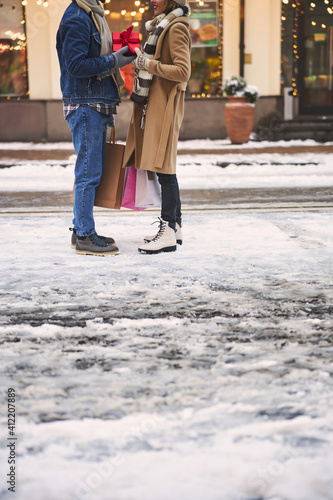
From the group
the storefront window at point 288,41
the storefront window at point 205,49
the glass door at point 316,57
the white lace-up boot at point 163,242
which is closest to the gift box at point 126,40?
the white lace-up boot at point 163,242

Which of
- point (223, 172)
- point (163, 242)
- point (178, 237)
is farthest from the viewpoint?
point (223, 172)

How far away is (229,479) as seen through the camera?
7.87 feet

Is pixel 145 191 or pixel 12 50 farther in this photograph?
pixel 12 50

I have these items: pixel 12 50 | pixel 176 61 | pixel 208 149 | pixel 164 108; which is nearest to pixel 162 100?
pixel 164 108

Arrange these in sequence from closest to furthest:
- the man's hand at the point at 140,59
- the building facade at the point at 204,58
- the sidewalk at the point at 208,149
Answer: the man's hand at the point at 140,59 → the sidewalk at the point at 208,149 → the building facade at the point at 204,58

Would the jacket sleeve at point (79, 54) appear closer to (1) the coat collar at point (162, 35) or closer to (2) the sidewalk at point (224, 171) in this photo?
(1) the coat collar at point (162, 35)

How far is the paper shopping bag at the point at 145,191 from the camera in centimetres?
585

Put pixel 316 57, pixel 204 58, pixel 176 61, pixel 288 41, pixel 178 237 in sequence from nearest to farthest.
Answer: pixel 176 61 → pixel 178 237 → pixel 204 58 → pixel 288 41 → pixel 316 57

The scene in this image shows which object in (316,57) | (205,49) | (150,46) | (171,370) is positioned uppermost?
(205,49)

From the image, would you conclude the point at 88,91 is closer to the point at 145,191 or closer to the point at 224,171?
the point at 145,191

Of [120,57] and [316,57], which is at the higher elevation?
[316,57]

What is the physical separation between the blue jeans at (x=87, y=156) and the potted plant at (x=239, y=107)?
10687mm

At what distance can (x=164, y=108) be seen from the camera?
5641mm

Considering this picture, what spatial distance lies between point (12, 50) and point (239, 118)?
5.66 metres
